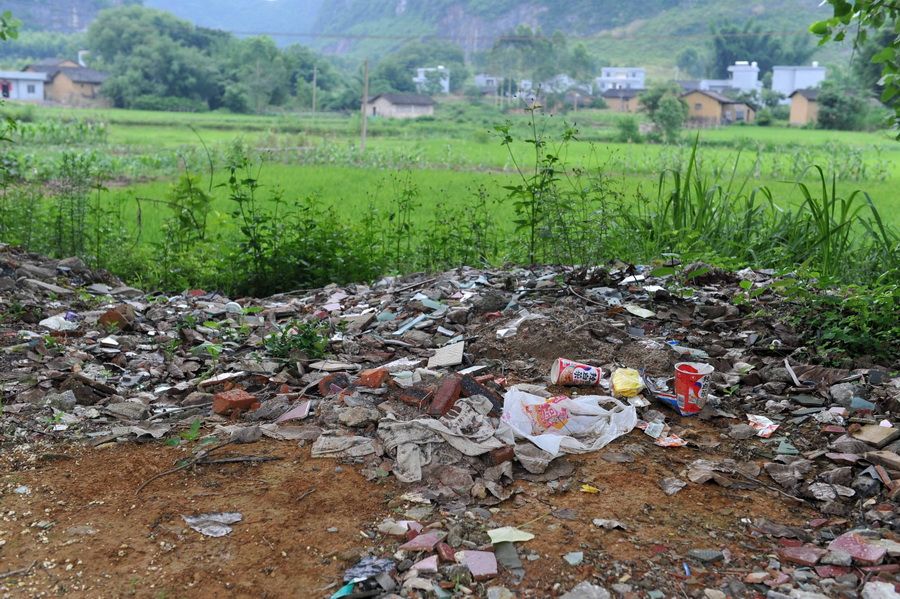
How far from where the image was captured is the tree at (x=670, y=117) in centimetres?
2869

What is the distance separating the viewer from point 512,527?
2572 mm

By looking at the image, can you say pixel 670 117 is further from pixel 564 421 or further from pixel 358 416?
pixel 358 416

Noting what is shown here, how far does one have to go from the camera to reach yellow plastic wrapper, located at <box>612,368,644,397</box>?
11.5 feet

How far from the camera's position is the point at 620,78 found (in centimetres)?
6069

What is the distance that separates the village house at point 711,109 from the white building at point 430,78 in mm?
19656

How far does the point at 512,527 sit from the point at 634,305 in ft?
7.45

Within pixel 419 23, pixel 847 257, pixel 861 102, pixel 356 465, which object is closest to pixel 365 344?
pixel 356 465

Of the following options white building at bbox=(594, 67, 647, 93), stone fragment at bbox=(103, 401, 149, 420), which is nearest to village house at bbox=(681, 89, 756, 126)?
white building at bbox=(594, 67, 647, 93)

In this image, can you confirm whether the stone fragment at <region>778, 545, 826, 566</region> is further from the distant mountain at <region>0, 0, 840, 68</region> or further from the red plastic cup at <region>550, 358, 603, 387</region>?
the distant mountain at <region>0, 0, 840, 68</region>

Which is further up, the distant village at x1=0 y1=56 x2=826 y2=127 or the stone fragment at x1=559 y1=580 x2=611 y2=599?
the distant village at x1=0 y1=56 x2=826 y2=127

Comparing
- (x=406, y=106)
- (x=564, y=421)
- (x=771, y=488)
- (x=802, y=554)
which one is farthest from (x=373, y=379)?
Result: (x=406, y=106)

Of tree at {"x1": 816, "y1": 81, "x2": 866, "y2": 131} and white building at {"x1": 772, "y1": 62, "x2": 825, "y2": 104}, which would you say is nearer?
tree at {"x1": 816, "y1": 81, "x2": 866, "y2": 131}

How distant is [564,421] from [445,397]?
1.53 feet

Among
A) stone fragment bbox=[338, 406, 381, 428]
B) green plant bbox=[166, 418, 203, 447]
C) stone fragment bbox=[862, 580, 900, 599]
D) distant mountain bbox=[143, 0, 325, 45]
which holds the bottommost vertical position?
stone fragment bbox=[862, 580, 900, 599]
